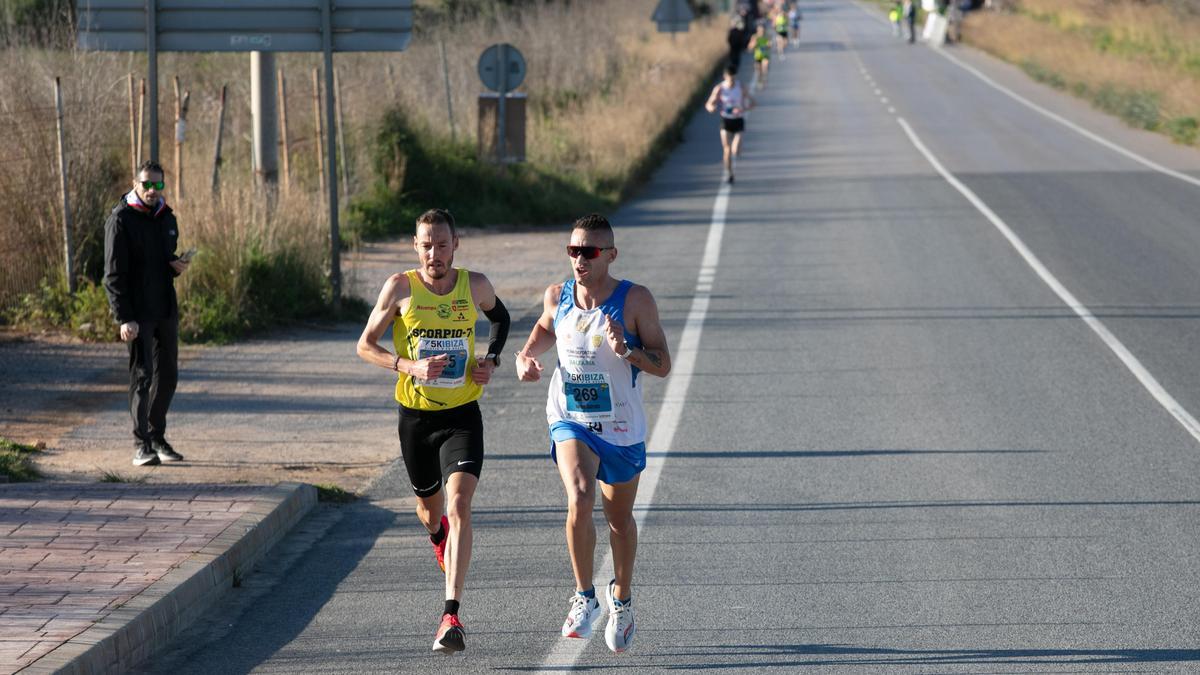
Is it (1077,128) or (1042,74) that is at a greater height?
(1042,74)

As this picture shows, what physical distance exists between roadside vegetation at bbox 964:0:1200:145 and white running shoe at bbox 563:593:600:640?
94.7 ft

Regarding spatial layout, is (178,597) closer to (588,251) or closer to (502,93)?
(588,251)

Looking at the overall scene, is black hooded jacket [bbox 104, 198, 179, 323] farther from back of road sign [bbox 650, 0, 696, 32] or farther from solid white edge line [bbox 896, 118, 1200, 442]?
back of road sign [bbox 650, 0, 696, 32]

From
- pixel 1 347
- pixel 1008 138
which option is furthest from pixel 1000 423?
pixel 1008 138

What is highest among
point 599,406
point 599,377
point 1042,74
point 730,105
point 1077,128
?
point 1042,74

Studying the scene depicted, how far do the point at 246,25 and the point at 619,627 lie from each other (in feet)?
31.1

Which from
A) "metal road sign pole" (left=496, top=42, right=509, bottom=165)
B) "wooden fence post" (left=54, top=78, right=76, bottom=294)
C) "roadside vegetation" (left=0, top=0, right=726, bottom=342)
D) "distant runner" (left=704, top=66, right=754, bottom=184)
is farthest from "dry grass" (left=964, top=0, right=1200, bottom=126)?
"wooden fence post" (left=54, top=78, right=76, bottom=294)

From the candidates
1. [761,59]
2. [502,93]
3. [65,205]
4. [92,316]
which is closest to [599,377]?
[92,316]

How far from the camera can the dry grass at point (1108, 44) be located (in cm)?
3788

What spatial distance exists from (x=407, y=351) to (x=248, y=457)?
3571 millimetres

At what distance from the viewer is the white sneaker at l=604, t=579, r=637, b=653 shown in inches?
241

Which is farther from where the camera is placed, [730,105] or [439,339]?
[730,105]

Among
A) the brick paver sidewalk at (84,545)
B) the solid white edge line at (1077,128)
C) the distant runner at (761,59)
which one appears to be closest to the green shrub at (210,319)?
the brick paver sidewalk at (84,545)

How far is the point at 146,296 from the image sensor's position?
31.2 feet
